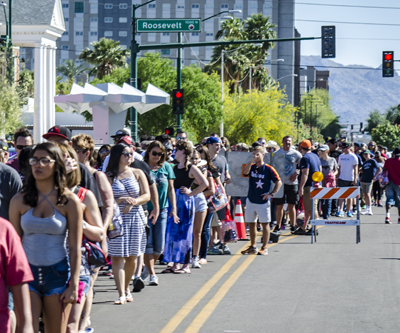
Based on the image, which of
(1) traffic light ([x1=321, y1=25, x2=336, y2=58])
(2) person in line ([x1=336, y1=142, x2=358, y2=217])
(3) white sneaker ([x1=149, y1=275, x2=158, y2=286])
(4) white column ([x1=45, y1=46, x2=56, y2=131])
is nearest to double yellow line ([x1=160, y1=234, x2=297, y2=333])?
(3) white sneaker ([x1=149, y1=275, x2=158, y2=286])

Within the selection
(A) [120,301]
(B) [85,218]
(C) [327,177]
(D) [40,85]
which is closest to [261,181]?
(A) [120,301]

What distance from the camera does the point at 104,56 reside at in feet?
209

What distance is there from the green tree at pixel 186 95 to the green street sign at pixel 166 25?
24063 millimetres

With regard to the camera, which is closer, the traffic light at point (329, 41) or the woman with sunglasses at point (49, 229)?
the woman with sunglasses at point (49, 229)

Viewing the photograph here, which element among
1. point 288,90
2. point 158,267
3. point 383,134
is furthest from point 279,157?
point 383,134

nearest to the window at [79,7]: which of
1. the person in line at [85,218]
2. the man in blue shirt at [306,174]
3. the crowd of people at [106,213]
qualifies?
the crowd of people at [106,213]

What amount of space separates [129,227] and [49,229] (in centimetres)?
331

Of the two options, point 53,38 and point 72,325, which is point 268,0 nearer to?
point 53,38

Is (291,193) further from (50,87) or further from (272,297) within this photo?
(50,87)

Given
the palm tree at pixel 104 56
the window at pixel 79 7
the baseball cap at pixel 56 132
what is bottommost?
the baseball cap at pixel 56 132

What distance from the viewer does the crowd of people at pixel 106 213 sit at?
4434 mm

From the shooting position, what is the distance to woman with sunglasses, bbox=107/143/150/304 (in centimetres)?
753

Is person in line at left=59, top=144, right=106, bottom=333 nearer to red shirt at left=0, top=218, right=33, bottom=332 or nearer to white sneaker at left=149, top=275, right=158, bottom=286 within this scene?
red shirt at left=0, top=218, right=33, bottom=332

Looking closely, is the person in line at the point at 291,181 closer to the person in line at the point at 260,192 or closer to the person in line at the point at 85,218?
the person in line at the point at 260,192
